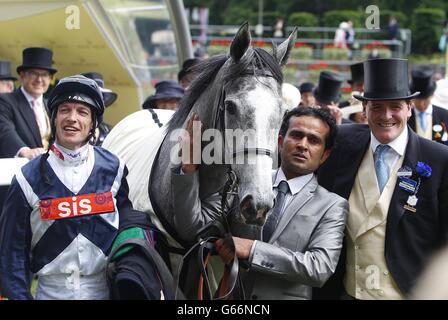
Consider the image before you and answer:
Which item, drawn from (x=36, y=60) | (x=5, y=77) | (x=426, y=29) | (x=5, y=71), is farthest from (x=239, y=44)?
(x=426, y=29)

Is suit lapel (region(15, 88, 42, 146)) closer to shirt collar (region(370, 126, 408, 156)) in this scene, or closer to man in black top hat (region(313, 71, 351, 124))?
man in black top hat (region(313, 71, 351, 124))

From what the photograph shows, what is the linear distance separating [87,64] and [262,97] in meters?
6.20

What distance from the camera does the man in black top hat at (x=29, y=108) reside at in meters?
6.21

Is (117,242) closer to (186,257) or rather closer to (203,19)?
(186,257)

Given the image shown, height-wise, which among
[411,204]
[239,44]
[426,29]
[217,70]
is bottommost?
[411,204]

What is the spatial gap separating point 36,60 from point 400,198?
4.33 meters

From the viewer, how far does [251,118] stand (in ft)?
10.2

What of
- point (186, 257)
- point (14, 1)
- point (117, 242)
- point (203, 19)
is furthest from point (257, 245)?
point (203, 19)

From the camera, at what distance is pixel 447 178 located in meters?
3.47

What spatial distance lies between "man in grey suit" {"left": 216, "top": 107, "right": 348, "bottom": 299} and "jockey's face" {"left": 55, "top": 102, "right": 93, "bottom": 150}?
2.76ft

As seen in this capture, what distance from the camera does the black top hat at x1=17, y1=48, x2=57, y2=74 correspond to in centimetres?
658

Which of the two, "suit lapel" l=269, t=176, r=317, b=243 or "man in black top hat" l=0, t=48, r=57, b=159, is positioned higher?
"man in black top hat" l=0, t=48, r=57, b=159

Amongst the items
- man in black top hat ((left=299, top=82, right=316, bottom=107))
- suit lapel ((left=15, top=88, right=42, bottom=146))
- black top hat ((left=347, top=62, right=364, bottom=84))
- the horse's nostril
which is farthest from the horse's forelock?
man in black top hat ((left=299, top=82, right=316, bottom=107))

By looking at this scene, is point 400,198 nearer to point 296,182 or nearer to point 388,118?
point 388,118
